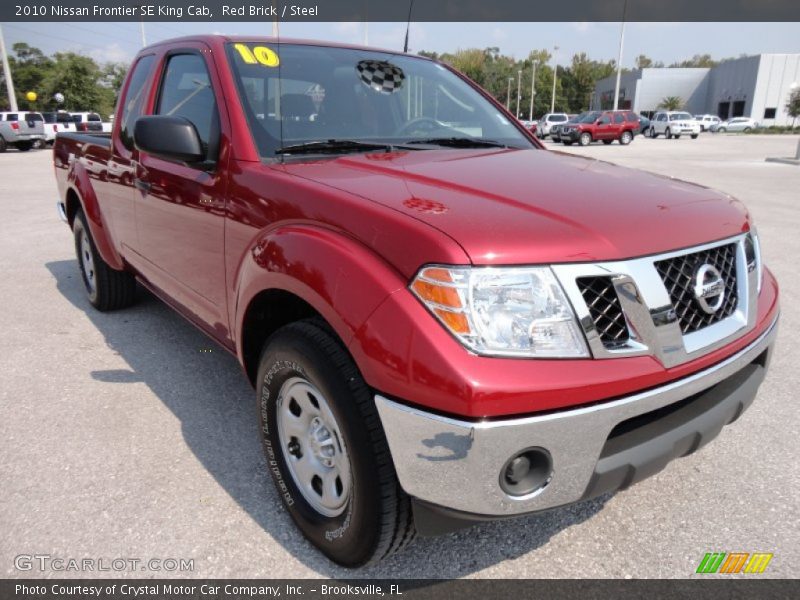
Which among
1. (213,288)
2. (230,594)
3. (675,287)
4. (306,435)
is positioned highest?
(675,287)

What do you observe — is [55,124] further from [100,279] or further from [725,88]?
[725,88]

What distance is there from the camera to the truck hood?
168 centimetres

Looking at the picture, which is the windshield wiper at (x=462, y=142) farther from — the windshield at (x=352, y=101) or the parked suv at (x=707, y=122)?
the parked suv at (x=707, y=122)

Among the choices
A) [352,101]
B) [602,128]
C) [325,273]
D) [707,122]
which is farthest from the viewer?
[707,122]

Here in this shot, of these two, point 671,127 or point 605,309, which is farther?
point 671,127

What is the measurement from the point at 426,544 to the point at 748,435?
5.78 ft

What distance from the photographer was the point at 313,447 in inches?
83.2

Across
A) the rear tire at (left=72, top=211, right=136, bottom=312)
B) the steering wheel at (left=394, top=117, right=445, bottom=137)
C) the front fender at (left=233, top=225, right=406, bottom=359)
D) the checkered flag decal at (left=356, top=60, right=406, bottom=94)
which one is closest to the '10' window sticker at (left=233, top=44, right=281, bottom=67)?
the checkered flag decal at (left=356, top=60, right=406, bottom=94)

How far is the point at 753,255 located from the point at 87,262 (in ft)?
15.1

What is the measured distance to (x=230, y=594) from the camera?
199 centimetres

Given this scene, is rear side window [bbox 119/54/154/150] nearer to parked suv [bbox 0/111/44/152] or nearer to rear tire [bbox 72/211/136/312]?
rear tire [bbox 72/211/136/312]

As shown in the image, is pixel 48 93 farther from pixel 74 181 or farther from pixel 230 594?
pixel 230 594

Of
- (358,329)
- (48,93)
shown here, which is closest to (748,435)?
(358,329)

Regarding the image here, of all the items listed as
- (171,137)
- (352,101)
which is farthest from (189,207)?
(352,101)
